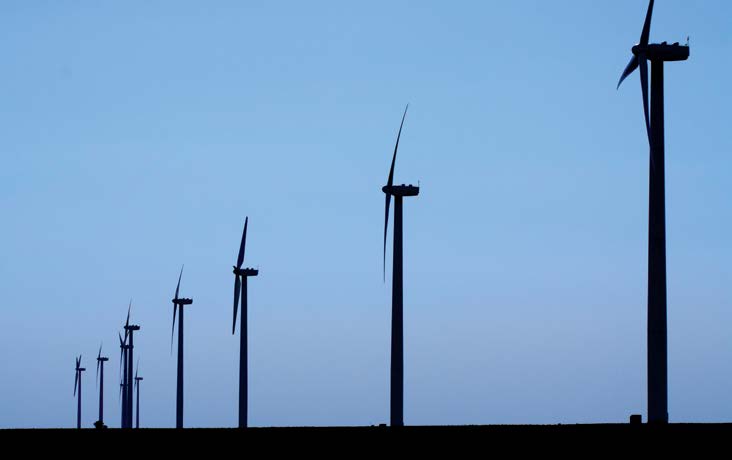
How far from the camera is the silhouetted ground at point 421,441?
43375mm

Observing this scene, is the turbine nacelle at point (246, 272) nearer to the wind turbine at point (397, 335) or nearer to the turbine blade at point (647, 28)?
the wind turbine at point (397, 335)

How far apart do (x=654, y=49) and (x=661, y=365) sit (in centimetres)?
1618

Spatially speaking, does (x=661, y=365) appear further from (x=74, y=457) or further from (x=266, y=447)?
(x=74, y=457)

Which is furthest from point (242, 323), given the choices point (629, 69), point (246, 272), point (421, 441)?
point (421, 441)

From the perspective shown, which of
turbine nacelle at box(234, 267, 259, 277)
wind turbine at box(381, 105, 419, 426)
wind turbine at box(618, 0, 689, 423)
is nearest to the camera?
wind turbine at box(618, 0, 689, 423)

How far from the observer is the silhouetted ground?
43.4 meters

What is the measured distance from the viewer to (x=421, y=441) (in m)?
49.3

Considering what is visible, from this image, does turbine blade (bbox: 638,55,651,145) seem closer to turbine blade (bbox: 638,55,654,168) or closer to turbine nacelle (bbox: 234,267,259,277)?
turbine blade (bbox: 638,55,654,168)

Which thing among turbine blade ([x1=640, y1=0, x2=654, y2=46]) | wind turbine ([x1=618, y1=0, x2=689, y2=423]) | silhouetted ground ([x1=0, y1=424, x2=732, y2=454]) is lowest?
silhouetted ground ([x1=0, y1=424, x2=732, y2=454])

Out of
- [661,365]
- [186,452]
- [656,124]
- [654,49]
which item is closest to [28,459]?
[186,452]

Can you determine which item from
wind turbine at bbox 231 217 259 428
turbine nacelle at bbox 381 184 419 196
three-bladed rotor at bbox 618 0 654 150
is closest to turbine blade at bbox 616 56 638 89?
three-bladed rotor at bbox 618 0 654 150

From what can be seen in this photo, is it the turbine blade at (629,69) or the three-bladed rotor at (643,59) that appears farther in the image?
the turbine blade at (629,69)

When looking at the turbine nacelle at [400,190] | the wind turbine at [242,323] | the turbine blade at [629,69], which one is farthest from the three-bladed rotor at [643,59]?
the wind turbine at [242,323]

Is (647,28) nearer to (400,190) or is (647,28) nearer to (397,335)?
(397,335)
